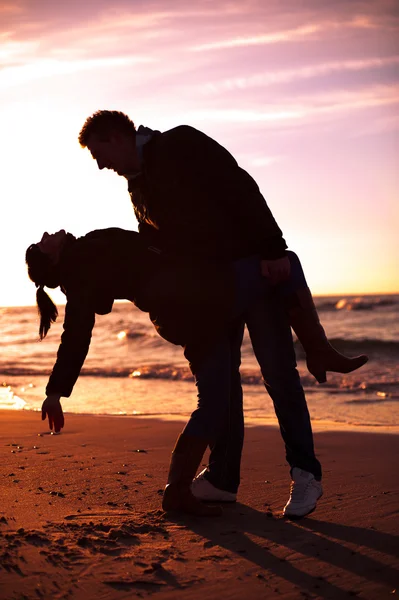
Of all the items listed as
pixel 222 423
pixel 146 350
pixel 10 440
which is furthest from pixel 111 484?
pixel 146 350

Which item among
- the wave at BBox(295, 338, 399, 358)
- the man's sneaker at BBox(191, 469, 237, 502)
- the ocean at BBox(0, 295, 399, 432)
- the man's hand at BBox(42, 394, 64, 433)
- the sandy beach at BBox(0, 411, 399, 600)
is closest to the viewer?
the sandy beach at BBox(0, 411, 399, 600)

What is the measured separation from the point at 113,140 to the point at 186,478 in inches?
60.0

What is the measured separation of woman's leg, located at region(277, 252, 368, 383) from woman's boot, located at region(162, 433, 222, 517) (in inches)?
24.6

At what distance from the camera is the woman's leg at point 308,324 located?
328cm

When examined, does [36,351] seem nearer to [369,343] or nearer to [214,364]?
[369,343]

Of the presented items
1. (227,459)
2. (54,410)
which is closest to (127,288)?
(54,410)

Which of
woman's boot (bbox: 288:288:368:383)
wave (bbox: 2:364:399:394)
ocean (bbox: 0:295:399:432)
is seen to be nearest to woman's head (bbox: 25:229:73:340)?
woman's boot (bbox: 288:288:368:383)

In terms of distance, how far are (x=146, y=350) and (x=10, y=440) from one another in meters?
14.8

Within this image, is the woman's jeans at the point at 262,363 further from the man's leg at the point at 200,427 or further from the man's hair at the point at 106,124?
the man's hair at the point at 106,124

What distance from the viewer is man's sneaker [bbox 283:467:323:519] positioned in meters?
3.20

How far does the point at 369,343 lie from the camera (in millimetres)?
19953

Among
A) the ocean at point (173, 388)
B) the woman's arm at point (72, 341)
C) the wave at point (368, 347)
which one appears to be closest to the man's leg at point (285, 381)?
the woman's arm at point (72, 341)

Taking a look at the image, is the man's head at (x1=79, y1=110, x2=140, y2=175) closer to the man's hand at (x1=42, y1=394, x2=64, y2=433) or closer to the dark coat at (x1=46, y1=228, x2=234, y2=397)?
the dark coat at (x1=46, y1=228, x2=234, y2=397)

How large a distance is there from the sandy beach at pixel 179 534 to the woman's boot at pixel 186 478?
0.22 ft
